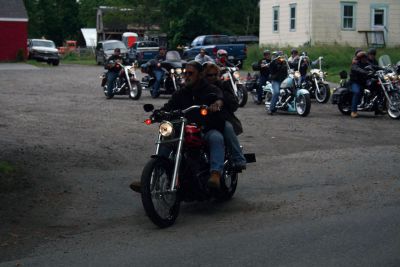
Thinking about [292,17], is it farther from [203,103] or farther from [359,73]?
[203,103]

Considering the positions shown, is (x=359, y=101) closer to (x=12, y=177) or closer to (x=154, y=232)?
(x=12, y=177)

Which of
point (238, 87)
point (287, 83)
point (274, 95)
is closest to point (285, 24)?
point (238, 87)

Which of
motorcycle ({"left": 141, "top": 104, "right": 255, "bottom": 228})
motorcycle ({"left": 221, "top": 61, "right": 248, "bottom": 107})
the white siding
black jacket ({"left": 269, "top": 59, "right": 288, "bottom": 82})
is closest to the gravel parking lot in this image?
motorcycle ({"left": 141, "top": 104, "right": 255, "bottom": 228})

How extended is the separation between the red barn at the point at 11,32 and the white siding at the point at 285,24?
1892cm

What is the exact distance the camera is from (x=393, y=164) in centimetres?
1246

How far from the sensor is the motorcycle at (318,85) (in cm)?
2427

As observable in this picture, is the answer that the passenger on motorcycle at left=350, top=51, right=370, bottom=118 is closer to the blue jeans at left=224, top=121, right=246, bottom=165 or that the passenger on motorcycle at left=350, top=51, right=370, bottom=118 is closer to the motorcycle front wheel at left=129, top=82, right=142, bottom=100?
the motorcycle front wheel at left=129, top=82, right=142, bottom=100

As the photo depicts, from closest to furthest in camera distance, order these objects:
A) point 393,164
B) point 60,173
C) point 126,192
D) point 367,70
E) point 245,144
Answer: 1. point 126,192
2. point 60,173
3. point 393,164
4. point 245,144
5. point 367,70

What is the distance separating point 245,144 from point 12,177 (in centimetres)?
522

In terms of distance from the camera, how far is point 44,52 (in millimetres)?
57406

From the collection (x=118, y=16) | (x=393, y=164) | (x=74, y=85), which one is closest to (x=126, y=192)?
(x=393, y=164)

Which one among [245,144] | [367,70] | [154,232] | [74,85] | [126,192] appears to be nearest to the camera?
[154,232]

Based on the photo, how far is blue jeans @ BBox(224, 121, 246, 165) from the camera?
9375mm

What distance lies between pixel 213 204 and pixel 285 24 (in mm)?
40436
